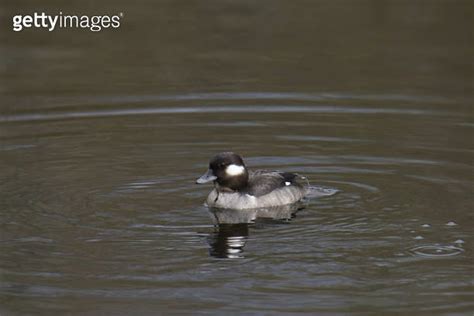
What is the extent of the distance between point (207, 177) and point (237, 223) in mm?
783

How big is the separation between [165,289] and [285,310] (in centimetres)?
115

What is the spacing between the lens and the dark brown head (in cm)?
1377

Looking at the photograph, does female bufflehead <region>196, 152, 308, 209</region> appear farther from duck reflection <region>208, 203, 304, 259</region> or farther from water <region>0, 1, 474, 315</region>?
water <region>0, 1, 474, 315</region>

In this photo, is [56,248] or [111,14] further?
[111,14]

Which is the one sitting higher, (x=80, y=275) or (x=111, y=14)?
(x=111, y=14)

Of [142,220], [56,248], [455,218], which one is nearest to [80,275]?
[56,248]

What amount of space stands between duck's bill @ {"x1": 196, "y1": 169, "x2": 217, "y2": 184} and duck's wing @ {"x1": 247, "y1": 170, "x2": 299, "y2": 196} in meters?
0.42

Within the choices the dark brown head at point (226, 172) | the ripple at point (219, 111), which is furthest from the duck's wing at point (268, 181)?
the ripple at point (219, 111)

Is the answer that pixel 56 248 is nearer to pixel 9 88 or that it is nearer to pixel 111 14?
pixel 9 88

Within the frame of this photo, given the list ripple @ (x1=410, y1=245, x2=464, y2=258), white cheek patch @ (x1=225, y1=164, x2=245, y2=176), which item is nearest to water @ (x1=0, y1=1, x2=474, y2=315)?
ripple @ (x1=410, y1=245, x2=464, y2=258)

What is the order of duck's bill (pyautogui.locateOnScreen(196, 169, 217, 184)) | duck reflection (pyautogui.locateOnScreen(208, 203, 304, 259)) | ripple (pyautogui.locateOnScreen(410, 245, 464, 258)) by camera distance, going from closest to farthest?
ripple (pyautogui.locateOnScreen(410, 245, 464, 258)), duck reflection (pyautogui.locateOnScreen(208, 203, 304, 259)), duck's bill (pyautogui.locateOnScreen(196, 169, 217, 184))

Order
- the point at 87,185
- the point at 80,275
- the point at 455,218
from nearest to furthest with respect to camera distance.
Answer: the point at 80,275 < the point at 455,218 < the point at 87,185

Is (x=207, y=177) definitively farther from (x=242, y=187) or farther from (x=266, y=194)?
(x=266, y=194)

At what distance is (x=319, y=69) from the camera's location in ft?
61.3
